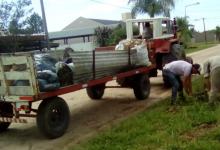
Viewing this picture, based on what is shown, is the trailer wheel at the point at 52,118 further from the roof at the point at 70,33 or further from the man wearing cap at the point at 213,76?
the roof at the point at 70,33

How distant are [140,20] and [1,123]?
7.39 m

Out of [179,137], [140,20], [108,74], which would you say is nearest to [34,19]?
[140,20]

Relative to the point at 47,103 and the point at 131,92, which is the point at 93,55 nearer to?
the point at 47,103

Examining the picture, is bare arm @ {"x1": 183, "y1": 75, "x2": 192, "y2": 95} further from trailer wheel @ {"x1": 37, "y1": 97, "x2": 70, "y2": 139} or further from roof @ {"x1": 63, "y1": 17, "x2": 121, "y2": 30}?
roof @ {"x1": 63, "y1": 17, "x2": 121, "y2": 30}

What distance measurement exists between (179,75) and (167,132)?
322cm

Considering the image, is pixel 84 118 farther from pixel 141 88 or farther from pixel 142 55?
pixel 142 55

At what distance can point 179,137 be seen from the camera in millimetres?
8172

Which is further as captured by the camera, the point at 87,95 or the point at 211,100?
the point at 87,95

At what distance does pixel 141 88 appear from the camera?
13.5 meters

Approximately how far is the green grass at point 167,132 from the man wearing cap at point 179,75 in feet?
2.35

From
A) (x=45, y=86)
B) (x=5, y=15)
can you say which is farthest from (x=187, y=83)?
(x=5, y=15)

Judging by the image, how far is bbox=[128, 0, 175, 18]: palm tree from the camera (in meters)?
46.6

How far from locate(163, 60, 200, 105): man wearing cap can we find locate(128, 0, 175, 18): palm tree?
35.2m

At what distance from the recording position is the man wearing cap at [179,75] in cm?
1123
